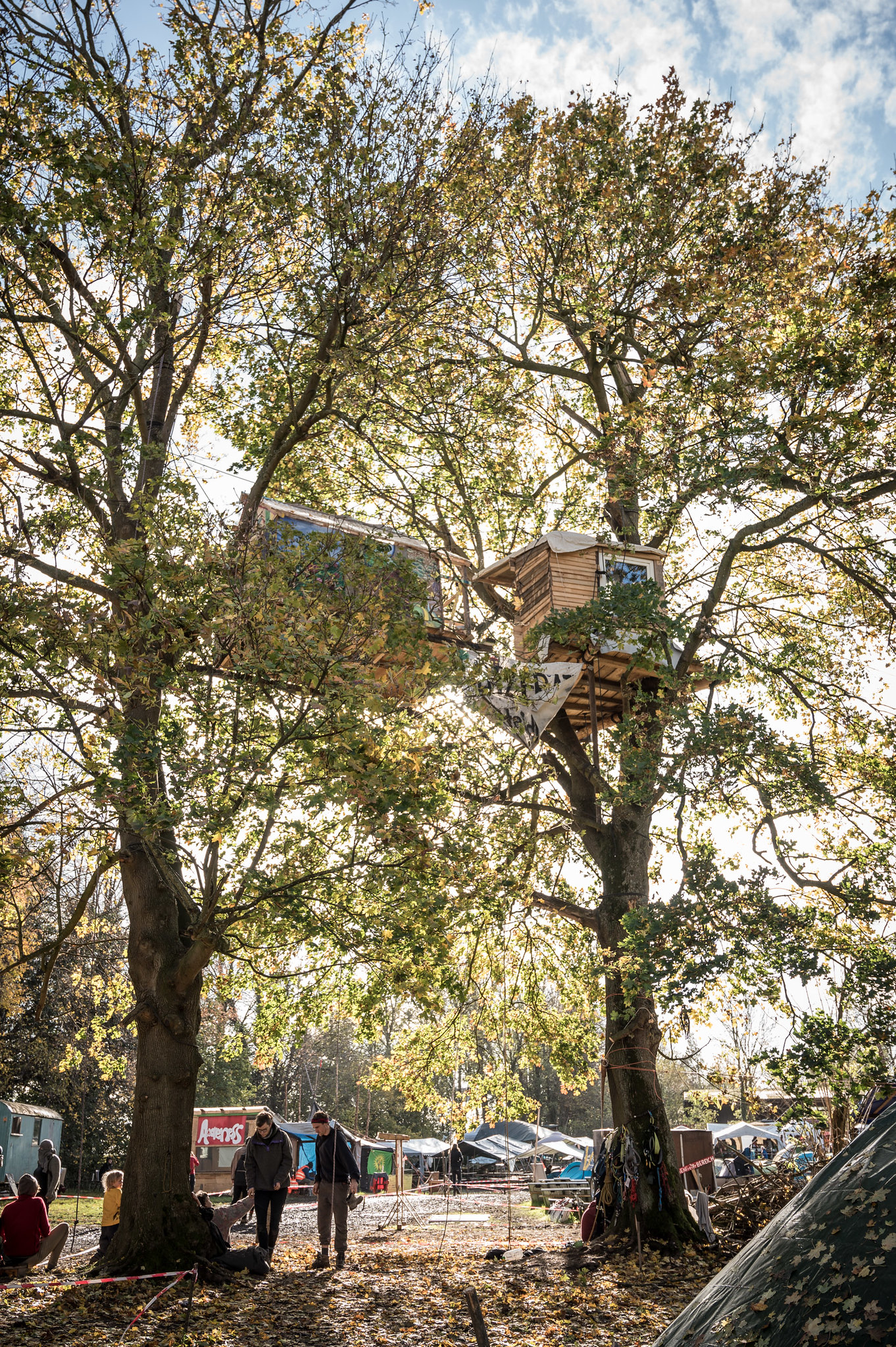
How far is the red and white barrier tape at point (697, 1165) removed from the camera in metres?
12.9

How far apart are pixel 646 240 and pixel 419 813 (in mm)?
8609

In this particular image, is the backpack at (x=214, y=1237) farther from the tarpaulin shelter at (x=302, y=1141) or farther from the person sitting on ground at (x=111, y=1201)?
the tarpaulin shelter at (x=302, y=1141)

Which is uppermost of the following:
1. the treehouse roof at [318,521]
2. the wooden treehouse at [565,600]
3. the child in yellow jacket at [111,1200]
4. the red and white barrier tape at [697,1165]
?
the treehouse roof at [318,521]

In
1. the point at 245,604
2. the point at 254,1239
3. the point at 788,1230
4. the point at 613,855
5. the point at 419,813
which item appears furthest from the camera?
the point at 254,1239

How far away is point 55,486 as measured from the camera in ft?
36.0

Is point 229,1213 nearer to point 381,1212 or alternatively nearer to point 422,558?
point 422,558

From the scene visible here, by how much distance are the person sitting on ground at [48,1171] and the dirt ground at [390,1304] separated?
803 cm

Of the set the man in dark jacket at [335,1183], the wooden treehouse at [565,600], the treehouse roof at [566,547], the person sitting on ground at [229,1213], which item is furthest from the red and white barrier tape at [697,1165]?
the treehouse roof at [566,547]

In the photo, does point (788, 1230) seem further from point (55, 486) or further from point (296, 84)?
point (296, 84)

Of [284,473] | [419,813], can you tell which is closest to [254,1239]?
[419,813]

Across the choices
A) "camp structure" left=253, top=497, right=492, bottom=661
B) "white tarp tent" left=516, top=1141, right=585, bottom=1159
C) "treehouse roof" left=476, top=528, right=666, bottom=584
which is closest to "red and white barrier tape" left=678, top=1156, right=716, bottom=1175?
"camp structure" left=253, top=497, right=492, bottom=661

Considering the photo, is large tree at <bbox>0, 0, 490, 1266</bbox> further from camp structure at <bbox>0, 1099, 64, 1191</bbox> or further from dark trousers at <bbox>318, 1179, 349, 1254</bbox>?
camp structure at <bbox>0, 1099, 64, 1191</bbox>

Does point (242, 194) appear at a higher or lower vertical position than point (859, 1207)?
higher

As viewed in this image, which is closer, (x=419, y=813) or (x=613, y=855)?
(x=419, y=813)
